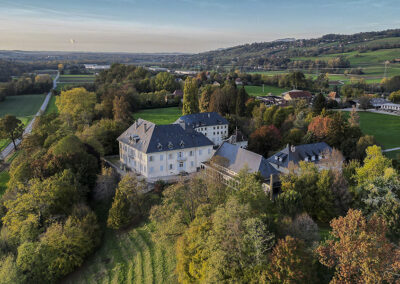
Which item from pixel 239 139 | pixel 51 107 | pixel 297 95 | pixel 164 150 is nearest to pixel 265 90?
pixel 297 95

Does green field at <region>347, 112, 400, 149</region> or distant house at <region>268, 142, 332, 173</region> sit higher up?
distant house at <region>268, 142, 332, 173</region>

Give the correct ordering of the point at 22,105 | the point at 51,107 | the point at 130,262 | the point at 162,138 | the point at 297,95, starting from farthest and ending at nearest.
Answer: the point at 22,105, the point at 297,95, the point at 51,107, the point at 162,138, the point at 130,262

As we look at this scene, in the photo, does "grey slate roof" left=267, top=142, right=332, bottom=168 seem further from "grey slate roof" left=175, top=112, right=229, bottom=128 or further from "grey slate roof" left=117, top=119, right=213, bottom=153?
"grey slate roof" left=175, top=112, right=229, bottom=128

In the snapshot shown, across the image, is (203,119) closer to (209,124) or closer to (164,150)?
(209,124)

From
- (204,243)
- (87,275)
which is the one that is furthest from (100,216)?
(204,243)

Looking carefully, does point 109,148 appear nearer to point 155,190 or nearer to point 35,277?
point 155,190

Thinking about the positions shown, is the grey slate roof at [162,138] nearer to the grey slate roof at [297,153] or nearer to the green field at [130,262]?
the grey slate roof at [297,153]

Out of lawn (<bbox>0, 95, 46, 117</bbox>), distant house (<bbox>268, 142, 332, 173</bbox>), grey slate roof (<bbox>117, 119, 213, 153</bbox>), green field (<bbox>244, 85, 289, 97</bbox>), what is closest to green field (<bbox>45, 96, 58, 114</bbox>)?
lawn (<bbox>0, 95, 46, 117</bbox>)
